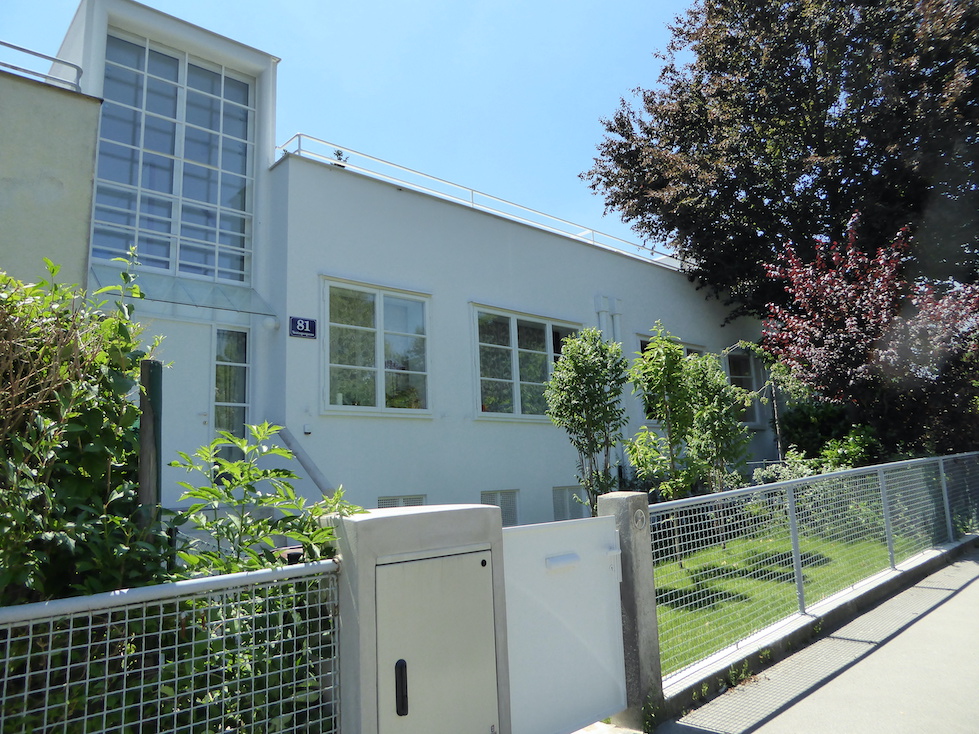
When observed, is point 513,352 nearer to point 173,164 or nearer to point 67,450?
point 173,164

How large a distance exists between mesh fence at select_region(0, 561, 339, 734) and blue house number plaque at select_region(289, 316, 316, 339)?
6676 mm

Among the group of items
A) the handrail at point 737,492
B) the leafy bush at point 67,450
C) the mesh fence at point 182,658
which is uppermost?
the leafy bush at point 67,450

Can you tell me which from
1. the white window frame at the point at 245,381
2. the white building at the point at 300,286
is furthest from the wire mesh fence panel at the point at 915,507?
the white window frame at the point at 245,381

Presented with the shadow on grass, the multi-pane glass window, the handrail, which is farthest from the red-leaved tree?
the multi-pane glass window

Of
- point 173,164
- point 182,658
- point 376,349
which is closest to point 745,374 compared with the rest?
point 376,349

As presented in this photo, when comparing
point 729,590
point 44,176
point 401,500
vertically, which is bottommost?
point 729,590

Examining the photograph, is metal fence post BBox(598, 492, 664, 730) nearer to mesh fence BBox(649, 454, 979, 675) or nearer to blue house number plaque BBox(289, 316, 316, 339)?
mesh fence BBox(649, 454, 979, 675)

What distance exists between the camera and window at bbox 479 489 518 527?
11.4 m

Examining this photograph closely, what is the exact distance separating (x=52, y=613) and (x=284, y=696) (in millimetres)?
987

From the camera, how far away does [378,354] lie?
33.5 feet

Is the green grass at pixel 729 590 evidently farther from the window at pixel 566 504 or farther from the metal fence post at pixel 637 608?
the window at pixel 566 504

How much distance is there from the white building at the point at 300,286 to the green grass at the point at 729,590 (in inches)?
185

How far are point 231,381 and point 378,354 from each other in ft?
6.94

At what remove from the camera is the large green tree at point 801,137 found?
13.6 meters
